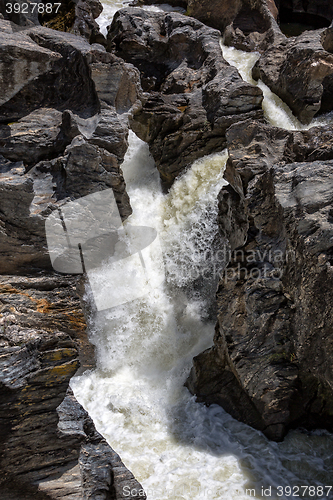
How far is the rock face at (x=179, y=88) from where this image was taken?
856cm

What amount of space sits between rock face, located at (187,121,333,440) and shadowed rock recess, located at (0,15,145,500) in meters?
2.07

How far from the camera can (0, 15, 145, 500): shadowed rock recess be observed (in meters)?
3.24

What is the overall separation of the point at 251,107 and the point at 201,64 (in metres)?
3.08

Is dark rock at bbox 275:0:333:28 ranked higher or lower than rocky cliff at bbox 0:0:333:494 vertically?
higher

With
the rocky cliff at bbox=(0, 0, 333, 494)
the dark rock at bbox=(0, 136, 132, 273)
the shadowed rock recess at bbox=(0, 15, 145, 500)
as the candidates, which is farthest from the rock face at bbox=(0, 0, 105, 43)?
the dark rock at bbox=(0, 136, 132, 273)

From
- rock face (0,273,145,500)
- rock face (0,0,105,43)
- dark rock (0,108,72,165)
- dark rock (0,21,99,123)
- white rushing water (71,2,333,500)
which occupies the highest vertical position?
rock face (0,0,105,43)

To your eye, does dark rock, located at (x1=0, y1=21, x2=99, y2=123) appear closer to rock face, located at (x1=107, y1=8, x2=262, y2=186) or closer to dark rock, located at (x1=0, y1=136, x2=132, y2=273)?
rock face, located at (x1=107, y1=8, x2=262, y2=186)

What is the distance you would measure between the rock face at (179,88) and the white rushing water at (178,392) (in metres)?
0.76

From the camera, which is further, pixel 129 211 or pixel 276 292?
pixel 129 211

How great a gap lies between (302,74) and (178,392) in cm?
882

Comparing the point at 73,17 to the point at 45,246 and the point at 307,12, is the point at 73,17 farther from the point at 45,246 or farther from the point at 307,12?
the point at 307,12

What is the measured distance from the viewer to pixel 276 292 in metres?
4.64

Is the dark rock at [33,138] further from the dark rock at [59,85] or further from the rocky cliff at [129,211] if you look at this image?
the dark rock at [59,85]

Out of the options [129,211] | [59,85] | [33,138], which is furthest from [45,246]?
[59,85]
